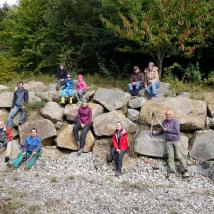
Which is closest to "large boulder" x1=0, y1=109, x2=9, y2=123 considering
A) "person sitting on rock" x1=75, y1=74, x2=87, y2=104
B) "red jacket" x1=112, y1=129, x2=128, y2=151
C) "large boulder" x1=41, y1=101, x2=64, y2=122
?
"large boulder" x1=41, y1=101, x2=64, y2=122

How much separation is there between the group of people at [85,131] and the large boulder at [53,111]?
50cm

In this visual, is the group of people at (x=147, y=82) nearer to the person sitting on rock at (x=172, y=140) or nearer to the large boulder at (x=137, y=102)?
the large boulder at (x=137, y=102)

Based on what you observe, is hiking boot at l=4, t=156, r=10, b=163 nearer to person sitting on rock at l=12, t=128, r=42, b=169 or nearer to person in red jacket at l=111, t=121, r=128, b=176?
person sitting on rock at l=12, t=128, r=42, b=169

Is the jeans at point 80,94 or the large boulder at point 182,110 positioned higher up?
the jeans at point 80,94

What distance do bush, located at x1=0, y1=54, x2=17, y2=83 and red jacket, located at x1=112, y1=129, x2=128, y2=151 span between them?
10.4m

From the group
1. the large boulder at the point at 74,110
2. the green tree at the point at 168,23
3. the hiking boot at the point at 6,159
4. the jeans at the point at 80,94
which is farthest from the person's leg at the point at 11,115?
the green tree at the point at 168,23

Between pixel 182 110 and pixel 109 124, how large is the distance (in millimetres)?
2514

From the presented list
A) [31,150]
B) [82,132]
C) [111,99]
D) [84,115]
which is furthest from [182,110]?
[31,150]

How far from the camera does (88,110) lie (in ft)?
43.8

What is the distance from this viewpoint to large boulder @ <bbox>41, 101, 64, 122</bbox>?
47.5 ft

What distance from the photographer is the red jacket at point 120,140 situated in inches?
474

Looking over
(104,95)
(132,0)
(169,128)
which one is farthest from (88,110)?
(132,0)

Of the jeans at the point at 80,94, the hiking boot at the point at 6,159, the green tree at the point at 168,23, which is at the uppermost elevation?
the green tree at the point at 168,23

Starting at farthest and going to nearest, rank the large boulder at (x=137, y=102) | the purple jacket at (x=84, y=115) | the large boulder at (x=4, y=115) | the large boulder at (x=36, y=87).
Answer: the large boulder at (x=36, y=87) → the large boulder at (x=4, y=115) → the large boulder at (x=137, y=102) → the purple jacket at (x=84, y=115)
